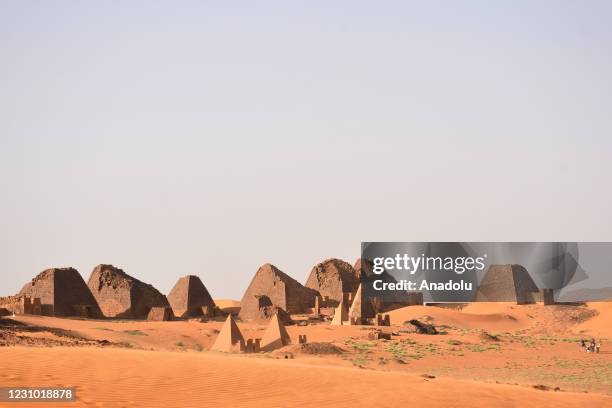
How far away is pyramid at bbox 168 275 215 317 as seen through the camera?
61031 millimetres

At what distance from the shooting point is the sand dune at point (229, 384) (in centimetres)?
1572

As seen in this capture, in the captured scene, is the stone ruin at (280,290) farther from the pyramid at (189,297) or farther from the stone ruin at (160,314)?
the stone ruin at (160,314)

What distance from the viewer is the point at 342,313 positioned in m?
47.0

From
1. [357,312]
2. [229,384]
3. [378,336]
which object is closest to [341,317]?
[357,312]

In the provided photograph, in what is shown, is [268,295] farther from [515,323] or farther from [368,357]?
[368,357]

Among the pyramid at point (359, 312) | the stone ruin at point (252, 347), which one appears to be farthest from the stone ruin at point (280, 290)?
the stone ruin at point (252, 347)

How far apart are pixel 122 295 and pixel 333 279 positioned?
16.9m

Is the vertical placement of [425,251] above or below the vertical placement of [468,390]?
above

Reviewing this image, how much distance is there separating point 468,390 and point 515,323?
127 ft

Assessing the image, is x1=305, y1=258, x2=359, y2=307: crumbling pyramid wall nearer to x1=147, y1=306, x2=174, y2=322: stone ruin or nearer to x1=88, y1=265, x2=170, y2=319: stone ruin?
x1=88, y1=265, x2=170, y2=319: stone ruin

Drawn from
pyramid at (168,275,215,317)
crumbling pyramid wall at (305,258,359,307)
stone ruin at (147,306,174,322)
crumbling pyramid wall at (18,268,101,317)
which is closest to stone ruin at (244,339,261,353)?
stone ruin at (147,306,174,322)

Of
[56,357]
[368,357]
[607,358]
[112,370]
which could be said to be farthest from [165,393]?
[607,358]

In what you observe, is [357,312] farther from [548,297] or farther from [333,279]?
[548,297]

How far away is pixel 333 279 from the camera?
67.0 meters
